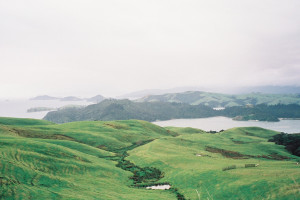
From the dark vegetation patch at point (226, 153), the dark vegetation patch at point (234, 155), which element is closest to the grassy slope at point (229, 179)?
the dark vegetation patch at point (226, 153)

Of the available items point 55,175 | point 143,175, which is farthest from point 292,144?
point 55,175

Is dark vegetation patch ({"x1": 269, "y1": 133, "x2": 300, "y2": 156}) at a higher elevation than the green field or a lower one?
lower

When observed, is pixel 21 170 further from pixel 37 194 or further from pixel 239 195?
pixel 239 195

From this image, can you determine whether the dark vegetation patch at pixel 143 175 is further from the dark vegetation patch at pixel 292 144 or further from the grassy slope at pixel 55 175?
the dark vegetation patch at pixel 292 144

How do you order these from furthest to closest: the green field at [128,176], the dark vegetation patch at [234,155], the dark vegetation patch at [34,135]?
the dark vegetation patch at [234,155]
the dark vegetation patch at [34,135]
the green field at [128,176]

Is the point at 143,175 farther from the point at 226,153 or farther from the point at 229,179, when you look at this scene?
the point at 226,153

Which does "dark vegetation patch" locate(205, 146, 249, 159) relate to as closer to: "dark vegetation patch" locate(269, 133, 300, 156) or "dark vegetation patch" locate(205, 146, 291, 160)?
"dark vegetation patch" locate(205, 146, 291, 160)

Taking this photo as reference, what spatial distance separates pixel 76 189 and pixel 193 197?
2106cm

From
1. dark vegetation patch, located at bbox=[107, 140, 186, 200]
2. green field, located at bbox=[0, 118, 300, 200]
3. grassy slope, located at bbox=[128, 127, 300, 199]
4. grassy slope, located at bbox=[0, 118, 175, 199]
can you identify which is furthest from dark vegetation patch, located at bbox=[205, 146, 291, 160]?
grassy slope, located at bbox=[0, 118, 175, 199]

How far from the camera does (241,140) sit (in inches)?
5502

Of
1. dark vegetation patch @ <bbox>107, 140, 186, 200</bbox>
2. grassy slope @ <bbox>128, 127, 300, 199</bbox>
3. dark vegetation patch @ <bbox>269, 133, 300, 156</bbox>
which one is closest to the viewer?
grassy slope @ <bbox>128, 127, 300, 199</bbox>

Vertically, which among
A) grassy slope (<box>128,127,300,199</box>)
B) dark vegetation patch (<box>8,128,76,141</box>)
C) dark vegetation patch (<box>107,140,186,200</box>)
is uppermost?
dark vegetation patch (<box>8,128,76,141</box>)

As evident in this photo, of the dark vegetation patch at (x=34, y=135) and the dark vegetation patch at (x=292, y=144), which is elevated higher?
the dark vegetation patch at (x=34, y=135)

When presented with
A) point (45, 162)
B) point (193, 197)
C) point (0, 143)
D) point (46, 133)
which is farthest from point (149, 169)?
point (46, 133)
